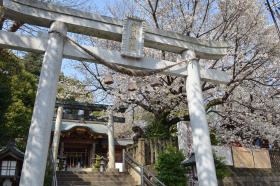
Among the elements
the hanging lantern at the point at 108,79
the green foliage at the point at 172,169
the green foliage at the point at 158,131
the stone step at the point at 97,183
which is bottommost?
the stone step at the point at 97,183

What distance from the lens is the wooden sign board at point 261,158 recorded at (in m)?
9.80

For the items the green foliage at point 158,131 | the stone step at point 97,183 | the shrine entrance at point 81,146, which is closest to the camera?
the stone step at point 97,183

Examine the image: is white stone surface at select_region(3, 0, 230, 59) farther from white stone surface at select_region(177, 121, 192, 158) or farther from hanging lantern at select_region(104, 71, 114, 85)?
white stone surface at select_region(177, 121, 192, 158)

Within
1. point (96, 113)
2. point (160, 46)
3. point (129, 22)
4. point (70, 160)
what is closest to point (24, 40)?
point (129, 22)

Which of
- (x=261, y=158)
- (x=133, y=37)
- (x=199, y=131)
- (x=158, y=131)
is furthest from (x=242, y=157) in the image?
(x=133, y=37)

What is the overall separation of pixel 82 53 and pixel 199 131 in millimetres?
3174

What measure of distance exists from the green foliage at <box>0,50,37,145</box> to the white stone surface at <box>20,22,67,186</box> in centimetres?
669

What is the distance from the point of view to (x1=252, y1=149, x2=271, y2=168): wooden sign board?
32.1ft

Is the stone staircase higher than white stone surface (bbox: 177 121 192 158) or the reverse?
the reverse

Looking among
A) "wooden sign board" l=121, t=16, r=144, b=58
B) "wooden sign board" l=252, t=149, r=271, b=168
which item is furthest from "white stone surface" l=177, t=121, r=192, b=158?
"wooden sign board" l=252, t=149, r=271, b=168

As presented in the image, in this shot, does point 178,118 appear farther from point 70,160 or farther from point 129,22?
point 70,160

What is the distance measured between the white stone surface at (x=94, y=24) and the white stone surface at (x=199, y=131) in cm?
42

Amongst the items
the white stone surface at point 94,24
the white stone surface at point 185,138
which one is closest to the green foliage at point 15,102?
the white stone surface at point 94,24

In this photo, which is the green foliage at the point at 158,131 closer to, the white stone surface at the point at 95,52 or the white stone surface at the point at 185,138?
the white stone surface at the point at 185,138
